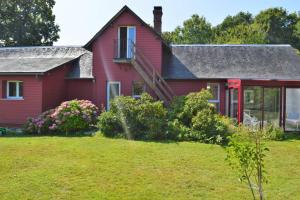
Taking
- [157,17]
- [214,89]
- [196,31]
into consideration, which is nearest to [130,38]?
[157,17]

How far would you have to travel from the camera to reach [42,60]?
2117cm

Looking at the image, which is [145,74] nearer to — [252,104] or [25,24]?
[252,104]

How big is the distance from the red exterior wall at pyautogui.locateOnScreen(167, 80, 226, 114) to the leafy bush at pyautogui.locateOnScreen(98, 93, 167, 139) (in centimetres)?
481

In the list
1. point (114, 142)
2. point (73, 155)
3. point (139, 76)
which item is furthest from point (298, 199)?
point (139, 76)

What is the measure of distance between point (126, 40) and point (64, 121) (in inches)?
255

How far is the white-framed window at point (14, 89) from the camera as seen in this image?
19170 mm

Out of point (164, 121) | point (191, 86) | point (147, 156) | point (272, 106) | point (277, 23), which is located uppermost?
point (277, 23)

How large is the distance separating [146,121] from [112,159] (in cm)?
437

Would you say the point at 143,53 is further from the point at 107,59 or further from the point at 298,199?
the point at 298,199

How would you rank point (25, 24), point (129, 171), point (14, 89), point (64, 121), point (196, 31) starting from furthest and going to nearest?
point (196, 31), point (25, 24), point (14, 89), point (64, 121), point (129, 171)

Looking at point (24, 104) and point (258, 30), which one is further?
point (258, 30)

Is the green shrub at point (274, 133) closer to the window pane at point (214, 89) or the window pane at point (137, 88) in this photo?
the window pane at point (214, 89)

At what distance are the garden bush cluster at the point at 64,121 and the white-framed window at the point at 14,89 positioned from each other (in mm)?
3363

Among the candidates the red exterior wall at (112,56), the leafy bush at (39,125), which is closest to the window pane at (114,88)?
the red exterior wall at (112,56)
